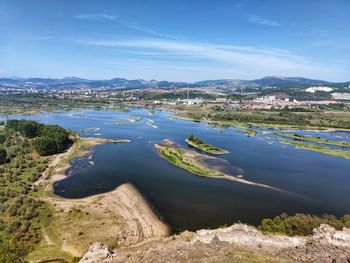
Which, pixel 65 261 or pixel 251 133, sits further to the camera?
pixel 251 133

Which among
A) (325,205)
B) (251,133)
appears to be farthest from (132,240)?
(251,133)

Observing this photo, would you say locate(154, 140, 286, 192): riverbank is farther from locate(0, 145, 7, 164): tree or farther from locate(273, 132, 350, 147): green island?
locate(273, 132, 350, 147): green island

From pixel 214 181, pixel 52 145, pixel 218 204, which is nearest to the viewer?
pixel 218 204

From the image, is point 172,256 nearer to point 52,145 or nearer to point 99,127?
point 52,145

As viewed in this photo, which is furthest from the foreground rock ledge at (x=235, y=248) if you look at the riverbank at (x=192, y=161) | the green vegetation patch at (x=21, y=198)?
the riverbank at (x=192, y=161)

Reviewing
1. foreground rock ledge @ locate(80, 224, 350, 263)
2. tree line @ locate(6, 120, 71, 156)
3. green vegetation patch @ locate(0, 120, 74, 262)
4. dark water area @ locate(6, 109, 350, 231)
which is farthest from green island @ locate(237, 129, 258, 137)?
foreground rock ledge @ locate(80, 224, 350, 263)

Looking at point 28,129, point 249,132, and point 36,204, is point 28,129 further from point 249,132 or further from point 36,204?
point 249,132
